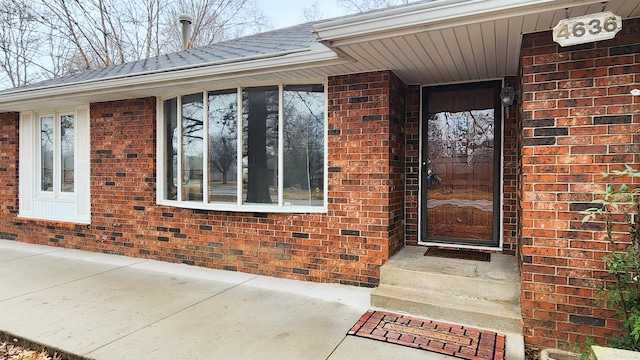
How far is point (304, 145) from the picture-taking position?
4.57m

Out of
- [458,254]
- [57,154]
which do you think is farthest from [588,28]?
[57,154]

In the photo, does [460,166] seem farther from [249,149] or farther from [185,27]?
[185,27]

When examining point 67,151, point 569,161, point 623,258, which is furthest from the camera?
point 67,151

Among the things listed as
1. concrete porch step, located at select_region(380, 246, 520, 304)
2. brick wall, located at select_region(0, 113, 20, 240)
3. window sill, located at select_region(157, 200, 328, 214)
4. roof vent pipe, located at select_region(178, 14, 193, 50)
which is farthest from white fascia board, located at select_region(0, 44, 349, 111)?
roof vent pipe, located at select_region(178, 14, 193, 50)

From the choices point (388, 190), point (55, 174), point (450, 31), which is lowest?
point (388, 190)

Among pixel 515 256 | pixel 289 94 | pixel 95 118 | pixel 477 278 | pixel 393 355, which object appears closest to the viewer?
pixel 393 355

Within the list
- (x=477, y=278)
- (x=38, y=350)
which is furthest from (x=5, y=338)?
(x=477, y=278)

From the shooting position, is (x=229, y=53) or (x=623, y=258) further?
(x=229, y=53)

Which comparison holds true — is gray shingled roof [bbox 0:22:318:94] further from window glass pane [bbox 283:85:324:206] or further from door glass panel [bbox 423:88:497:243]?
door glass panel [bbox 423:88:497:243]

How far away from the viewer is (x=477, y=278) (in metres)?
3.46

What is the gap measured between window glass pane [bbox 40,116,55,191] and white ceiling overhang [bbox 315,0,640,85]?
599 centimetres

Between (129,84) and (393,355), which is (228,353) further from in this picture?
(129,84)

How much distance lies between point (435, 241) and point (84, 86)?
17.4 feet

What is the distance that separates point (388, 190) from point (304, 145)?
3.94 feet
